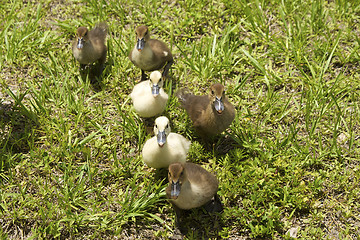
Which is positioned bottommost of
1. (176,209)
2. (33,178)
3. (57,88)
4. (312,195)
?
(312,195)

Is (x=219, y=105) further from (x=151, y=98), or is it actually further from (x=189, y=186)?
(x=189, y=186)

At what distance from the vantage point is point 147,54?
6125 mm

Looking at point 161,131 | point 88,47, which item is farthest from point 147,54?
point 161,131

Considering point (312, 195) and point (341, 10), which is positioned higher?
point (341, 10)

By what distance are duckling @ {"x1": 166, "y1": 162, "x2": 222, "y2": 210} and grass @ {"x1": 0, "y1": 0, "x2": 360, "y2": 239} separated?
384 millimetres

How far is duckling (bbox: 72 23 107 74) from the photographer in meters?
6.32

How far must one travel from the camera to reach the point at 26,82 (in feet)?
21.6

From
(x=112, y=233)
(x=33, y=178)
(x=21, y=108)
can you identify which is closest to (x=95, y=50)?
(x=21, y=108)

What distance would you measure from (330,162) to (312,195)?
60cm

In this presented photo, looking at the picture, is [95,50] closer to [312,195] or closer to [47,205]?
[47,205]

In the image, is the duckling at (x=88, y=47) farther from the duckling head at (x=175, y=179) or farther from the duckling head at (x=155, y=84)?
the duckling head at (x=175, y=179)

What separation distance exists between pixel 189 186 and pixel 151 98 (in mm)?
1387

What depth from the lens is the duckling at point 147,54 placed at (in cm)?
605

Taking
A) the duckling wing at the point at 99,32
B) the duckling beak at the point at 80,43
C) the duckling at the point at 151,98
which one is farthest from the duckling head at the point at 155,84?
the duckling wing at the point at 99,32
